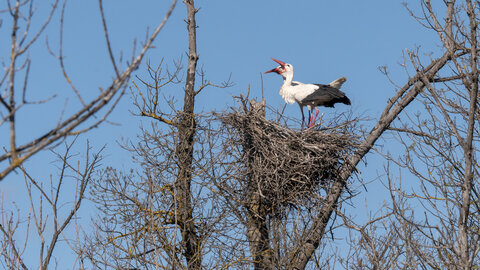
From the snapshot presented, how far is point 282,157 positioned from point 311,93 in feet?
7.27

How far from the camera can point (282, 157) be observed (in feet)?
29.7

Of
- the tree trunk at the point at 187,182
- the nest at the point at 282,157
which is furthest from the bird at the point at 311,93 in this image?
the tree trunk at the point at 187,182

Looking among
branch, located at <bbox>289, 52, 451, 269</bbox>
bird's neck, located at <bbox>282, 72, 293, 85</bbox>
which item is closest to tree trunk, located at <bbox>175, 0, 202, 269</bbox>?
branch, located at <bbox>289, 52, 451, 269</bbox>

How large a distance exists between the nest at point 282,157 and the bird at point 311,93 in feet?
3.88

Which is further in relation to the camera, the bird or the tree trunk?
the bird

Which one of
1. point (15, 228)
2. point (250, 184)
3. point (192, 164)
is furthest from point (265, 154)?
point (15, 228)

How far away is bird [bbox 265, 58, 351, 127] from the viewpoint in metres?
10.8

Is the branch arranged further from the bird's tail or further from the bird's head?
the bird's head

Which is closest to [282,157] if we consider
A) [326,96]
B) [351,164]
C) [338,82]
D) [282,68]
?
[351,164]

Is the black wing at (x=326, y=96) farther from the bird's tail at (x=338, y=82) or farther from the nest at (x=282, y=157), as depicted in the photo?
the nest at (x=282, y=157)

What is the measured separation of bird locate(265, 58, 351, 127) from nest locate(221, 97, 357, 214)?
1182mm

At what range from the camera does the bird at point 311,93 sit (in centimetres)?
1077

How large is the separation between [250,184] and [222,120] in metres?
1.01

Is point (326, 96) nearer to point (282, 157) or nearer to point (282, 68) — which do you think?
point (282, 68)
